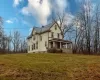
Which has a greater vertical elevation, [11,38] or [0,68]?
[11,38]

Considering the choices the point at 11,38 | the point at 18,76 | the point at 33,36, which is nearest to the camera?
the point at 18,76

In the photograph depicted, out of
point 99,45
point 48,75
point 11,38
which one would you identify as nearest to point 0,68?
point 48,75

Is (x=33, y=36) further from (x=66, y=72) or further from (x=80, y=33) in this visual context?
(x=66, y=72)

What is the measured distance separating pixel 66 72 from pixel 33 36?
107ft

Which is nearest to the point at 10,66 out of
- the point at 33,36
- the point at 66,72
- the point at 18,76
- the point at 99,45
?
the point at 18,76

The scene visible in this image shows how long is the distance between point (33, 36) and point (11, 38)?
21816mm

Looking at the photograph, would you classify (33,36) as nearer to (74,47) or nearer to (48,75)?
(74,47)

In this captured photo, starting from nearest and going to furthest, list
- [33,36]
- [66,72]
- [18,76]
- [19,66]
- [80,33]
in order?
[18,76] → [66,72] → [19,66] → [33,36] → [80,33]

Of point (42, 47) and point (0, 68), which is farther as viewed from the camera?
point (42, 47)

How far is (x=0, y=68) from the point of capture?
1568 centimetres

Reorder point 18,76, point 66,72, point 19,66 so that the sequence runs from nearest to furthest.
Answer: point 18,76 < point 66,72 < point 19,66

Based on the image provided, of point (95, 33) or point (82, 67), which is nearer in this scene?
point (82, 67)

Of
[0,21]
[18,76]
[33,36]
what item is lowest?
[18,76]

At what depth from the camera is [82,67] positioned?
53.8 ft
